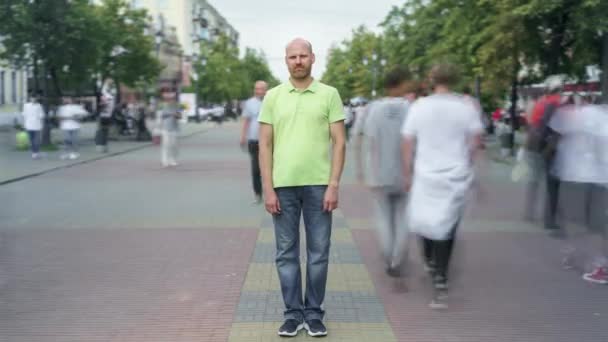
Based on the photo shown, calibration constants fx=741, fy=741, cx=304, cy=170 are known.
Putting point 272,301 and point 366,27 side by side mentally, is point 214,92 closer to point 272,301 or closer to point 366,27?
point 366,27

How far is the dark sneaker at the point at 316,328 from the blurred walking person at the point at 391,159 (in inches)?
62.3

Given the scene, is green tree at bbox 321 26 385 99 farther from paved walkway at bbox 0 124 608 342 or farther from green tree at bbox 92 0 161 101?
→ paved walkway at bbox 0 124 608 342

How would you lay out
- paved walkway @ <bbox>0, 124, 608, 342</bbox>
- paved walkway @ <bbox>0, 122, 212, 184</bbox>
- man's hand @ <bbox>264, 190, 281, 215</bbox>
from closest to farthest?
man's hand @ <bbox>264, 190, 281, 215</bbox> → paved walkway @ <bbox>0, 124, 608, 342</bbox> → paved walkway @ <bbox>0, 122, 212, 184</bbox>

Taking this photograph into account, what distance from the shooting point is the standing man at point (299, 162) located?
4664mm

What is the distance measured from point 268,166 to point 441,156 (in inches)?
56.6

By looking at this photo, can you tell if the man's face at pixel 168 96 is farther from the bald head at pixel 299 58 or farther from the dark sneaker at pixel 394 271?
the bald head at pixel 299 58

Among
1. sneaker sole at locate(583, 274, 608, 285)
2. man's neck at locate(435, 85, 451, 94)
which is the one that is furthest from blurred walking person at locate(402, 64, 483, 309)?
sneaker sole at locate(583, 274, 608, 285)

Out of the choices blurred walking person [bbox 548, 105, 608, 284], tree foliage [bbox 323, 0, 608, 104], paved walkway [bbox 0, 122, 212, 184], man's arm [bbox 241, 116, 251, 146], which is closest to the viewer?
blurred walking person [bbox 548, 105, 608, 284]

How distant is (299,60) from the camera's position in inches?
181

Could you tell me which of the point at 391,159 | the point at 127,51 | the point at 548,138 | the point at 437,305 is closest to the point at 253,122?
the point at 548,138

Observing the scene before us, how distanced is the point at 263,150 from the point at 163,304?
1.69 m

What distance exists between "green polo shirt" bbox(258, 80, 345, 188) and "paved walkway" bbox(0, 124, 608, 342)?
42.1 inches

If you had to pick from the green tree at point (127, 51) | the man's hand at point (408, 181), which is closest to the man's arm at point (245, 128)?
the man's hand at point (408, 181)

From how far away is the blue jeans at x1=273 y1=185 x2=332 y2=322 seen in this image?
4766 mm
